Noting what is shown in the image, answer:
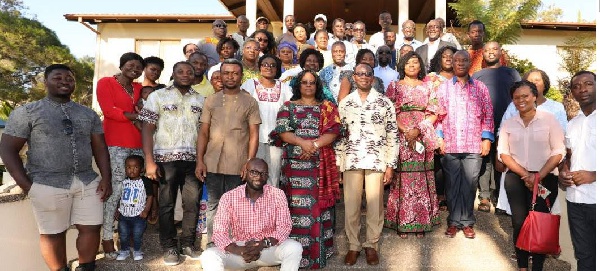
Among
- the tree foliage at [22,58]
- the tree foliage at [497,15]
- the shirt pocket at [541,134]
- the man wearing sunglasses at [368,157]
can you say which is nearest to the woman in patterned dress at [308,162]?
the man wearing sunglasses at [368,157]

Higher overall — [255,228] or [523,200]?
[523,200]

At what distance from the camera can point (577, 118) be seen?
3.82 meters

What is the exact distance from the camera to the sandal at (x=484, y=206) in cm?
557

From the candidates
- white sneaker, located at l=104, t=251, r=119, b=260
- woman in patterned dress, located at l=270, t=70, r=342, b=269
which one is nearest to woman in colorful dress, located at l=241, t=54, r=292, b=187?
woman in patterned dress, located at l=270, t=70, r=342, b=269

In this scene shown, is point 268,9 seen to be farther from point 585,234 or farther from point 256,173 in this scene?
point 585,234

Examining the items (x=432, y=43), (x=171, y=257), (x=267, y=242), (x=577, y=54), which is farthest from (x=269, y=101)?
(x=577, y=54)

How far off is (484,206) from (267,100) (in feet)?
9.39

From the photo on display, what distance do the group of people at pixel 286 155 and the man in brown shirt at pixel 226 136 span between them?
0.01 m

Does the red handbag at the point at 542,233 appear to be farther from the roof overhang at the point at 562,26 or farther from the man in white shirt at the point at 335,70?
the roof overhang at the point at 562,26

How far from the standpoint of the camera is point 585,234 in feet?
12.2

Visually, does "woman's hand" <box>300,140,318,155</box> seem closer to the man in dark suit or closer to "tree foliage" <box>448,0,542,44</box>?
the man in dark suit

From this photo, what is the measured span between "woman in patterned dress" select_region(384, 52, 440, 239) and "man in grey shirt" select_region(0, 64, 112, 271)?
2866 millimetres

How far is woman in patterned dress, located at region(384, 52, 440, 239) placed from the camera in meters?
4.88

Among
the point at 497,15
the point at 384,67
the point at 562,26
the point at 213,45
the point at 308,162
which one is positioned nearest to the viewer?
the point at 308,162
